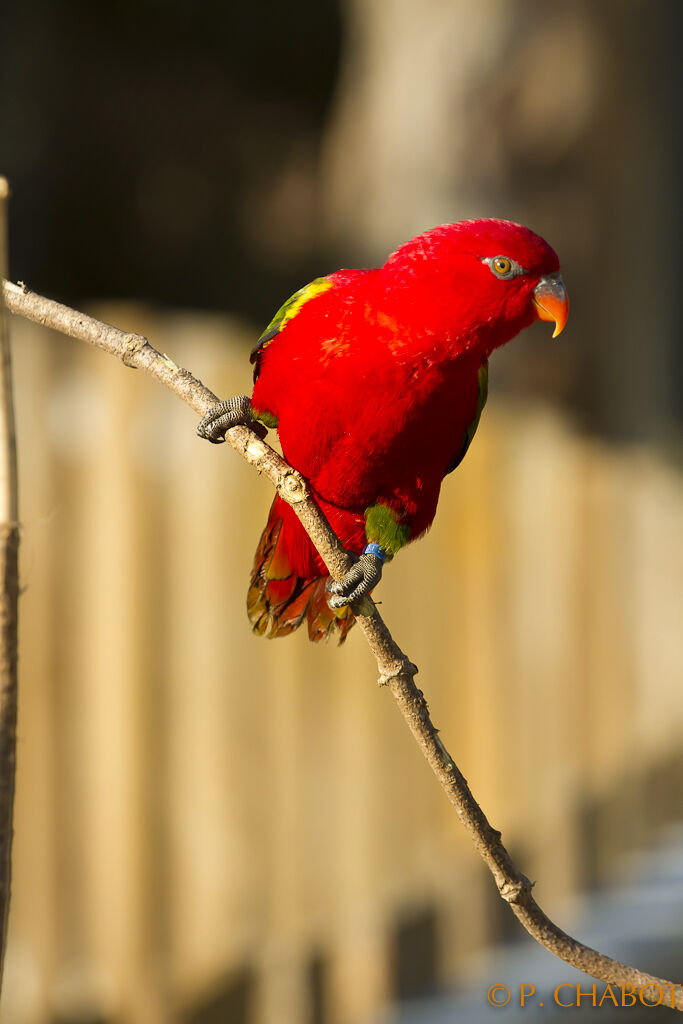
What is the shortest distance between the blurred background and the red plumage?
0.94m

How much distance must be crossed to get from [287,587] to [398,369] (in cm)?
21

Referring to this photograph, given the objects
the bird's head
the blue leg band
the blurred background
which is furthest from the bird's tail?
the blurred background

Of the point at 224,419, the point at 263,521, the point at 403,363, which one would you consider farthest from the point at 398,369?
the point at 263,521

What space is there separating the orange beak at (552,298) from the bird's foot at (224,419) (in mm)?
194

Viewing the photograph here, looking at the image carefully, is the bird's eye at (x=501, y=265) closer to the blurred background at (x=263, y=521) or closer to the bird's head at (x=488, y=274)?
the bird's head at (x=488, y=274)

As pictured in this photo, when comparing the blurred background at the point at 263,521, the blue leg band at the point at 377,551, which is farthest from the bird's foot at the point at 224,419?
the blurred background at the point at 263,521

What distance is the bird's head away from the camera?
0.58 meters

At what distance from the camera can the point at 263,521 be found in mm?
1850

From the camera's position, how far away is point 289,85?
8.00 ft

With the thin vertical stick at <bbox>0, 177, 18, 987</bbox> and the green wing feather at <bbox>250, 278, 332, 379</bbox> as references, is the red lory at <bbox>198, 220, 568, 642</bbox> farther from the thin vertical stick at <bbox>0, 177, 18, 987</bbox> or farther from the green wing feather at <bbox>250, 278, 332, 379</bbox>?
the thin vertical stick at <bbox>0, 177, 18, 987</bbox>

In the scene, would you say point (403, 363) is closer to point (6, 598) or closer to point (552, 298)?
point (552, 298)

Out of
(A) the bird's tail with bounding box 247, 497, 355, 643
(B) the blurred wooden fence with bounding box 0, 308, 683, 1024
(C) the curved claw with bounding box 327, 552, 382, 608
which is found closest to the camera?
(C) the curved claw with bounding box 327, 552, 382, 608

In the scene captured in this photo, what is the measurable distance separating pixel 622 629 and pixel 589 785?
15.6 inches

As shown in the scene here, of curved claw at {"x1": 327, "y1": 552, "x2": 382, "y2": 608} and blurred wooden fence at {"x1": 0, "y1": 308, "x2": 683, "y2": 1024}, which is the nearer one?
curved claw at {"x1": 327, "y1": 552, "x2": 382, "y2": 608}
